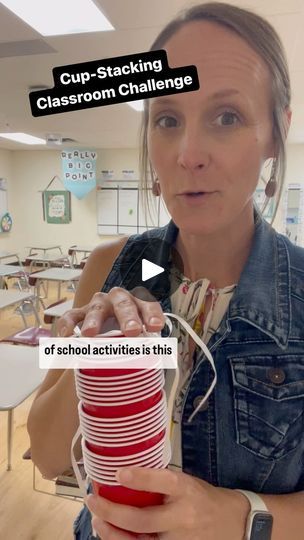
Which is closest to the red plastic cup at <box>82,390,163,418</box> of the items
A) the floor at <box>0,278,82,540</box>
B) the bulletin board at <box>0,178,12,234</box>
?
the floor at <box>0,278,82,540</box>

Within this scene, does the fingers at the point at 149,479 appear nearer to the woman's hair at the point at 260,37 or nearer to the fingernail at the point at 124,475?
the fingernail at the point at 124,475

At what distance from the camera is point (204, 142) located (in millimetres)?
368

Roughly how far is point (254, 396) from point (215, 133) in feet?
0.93

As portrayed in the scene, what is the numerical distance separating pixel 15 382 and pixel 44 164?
4836 millimetres

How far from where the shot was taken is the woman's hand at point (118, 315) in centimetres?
24

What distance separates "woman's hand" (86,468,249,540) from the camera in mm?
250

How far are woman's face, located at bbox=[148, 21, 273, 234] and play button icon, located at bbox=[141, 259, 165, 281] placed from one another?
4.2 inches

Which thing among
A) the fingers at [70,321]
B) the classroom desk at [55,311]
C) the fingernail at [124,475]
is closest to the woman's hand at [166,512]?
the fingernail at [124,475]

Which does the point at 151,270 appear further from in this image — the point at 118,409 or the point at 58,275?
the point at 58,275

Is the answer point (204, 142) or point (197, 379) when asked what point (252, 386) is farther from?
point (204, 142)

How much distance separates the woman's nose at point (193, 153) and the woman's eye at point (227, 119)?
0.03 m

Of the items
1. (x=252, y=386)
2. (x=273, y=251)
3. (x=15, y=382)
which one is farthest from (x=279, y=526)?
(x=15, y=382)

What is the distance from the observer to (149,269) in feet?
1.60

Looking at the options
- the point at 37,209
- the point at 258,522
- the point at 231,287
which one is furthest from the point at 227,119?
the point at 37,209
